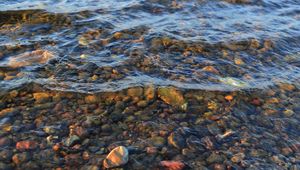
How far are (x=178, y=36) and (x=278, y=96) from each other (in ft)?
8.76

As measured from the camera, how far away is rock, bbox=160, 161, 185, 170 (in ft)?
15.3

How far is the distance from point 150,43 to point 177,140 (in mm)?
3124

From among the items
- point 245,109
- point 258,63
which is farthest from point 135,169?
point 258,63

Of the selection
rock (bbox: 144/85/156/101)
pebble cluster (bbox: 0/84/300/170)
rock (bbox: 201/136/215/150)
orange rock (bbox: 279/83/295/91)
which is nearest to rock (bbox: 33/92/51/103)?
pebble cluster (bbox: 0/84/300/170)

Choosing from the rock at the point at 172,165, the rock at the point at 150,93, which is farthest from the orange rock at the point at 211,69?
the rock at the point at 172,165

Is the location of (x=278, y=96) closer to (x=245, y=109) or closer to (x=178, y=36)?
(x=245, y=109)

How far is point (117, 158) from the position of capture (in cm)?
469

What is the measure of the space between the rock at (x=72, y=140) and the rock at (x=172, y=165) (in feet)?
3.81

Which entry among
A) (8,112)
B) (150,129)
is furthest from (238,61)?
(8,112)

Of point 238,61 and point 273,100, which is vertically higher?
point 238,61

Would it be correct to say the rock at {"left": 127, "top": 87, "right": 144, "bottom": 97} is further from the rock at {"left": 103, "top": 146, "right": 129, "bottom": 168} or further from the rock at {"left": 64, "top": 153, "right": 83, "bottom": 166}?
the rock at {"left": 64, "top": 153, "right": 83, "bottom": 166}

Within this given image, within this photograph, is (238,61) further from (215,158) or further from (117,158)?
(117,158)

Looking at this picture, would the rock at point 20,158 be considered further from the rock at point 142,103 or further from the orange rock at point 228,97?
the orange rock at point 228,97

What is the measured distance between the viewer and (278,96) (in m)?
6.39
